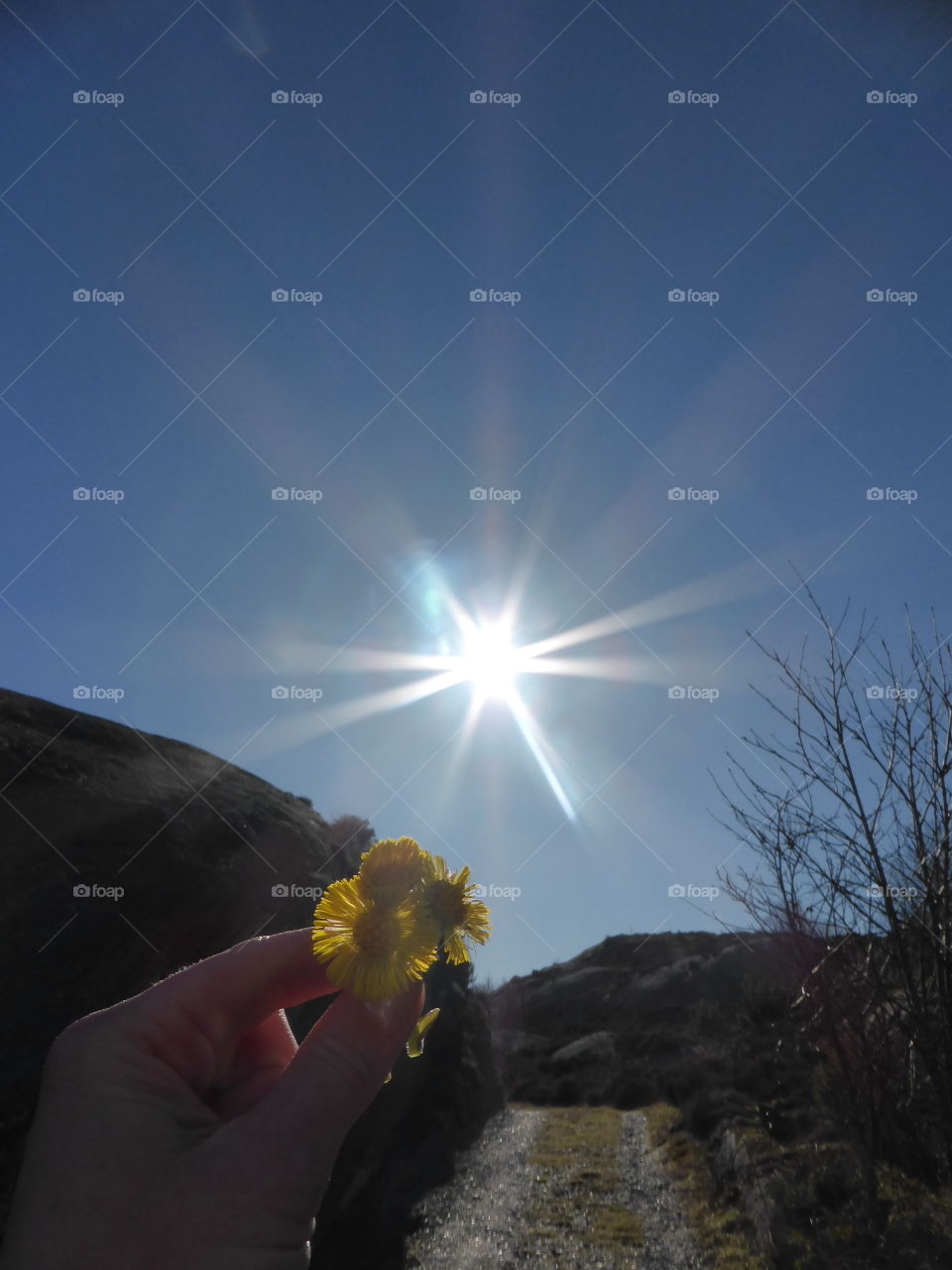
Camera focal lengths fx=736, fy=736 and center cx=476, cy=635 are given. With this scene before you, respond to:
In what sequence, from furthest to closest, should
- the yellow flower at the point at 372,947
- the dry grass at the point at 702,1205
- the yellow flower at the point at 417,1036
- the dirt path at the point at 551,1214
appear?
the dirt path at the point at 551,1214 < the dry grass at the point at 702,1205 < the yellow flower at the point at 417,1036 < the yellow flower at the point at 372,947

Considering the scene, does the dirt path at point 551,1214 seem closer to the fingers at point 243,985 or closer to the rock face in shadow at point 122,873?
the rock face in shadow at point 122,873

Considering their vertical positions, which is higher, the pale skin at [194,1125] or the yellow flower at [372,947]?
the yellow flower at [372,947]

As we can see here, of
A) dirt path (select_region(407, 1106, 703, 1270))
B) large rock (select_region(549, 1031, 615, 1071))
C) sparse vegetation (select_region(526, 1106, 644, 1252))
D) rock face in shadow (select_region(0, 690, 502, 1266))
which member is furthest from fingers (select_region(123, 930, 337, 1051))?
large rock (select_region(549, 1031, 615, 1071))

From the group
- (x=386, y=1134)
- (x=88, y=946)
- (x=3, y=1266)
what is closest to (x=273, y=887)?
(x=88, y=946)

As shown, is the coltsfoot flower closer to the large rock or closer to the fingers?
the fingers

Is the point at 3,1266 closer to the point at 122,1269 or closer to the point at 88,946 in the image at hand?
the point at 122,1269

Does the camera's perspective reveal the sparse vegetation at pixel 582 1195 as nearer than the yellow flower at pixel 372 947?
No

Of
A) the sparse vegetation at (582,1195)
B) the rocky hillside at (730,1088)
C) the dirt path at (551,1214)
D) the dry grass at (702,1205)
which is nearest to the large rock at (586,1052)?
the rocky hillside at (730,1088)
